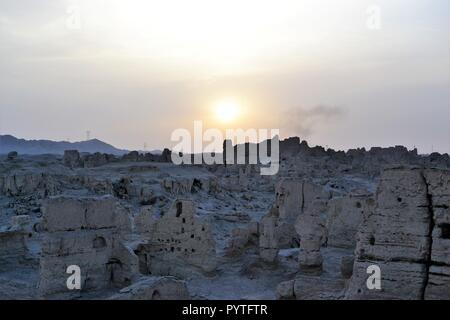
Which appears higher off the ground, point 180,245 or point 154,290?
point 154,290

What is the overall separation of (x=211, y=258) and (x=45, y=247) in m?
6.89

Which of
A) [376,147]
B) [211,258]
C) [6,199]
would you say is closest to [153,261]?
[211,258]

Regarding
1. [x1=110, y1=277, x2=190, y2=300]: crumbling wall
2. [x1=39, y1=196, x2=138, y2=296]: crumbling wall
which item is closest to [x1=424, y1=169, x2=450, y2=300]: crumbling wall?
[x1=110, y1=277, x2=190, y2=300]: crumbling wall

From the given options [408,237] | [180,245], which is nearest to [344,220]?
[180,245]

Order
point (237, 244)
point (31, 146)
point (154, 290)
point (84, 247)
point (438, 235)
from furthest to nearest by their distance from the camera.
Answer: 1. point (31, 146)
2. point (237, 244)
3. point (84, 247)
4. point (154, 290)
5. point (438, 235)

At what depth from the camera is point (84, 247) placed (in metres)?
14.6

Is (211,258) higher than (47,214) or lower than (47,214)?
lower

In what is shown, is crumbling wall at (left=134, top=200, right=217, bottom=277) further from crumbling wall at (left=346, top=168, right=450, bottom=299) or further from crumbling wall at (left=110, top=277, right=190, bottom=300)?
crumbling wall at (left=346, top=168, right=450, bottom=299)

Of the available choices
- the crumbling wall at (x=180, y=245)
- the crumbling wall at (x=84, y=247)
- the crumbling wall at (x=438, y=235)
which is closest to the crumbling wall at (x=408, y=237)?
the crumbling wall at (x=438, y=235)

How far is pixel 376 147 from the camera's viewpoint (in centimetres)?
6575

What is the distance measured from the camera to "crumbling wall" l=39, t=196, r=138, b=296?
14062 mm

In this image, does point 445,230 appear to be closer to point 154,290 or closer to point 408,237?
point 408,237

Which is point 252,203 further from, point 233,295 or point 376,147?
point 376,147

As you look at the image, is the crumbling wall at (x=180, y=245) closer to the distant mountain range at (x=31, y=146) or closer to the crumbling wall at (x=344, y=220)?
the crumbling wall at (x=344, y=220)
